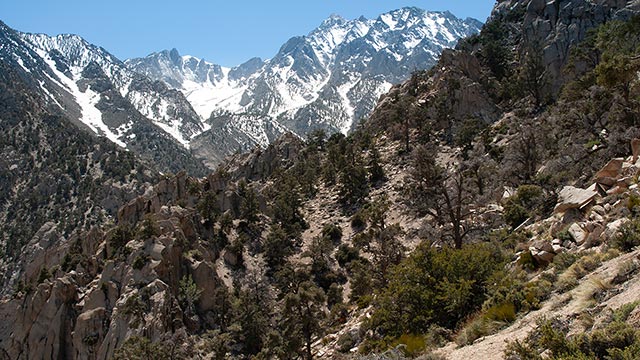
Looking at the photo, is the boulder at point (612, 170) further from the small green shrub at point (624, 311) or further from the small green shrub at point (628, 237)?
the small green shrub at point (624, 311)

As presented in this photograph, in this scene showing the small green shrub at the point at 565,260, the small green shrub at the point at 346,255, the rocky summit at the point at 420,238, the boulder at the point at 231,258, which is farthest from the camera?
the boulder at the point at 231,258

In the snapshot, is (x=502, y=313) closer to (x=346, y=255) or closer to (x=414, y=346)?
(x=414, y=346)

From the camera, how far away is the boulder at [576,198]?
20.5m

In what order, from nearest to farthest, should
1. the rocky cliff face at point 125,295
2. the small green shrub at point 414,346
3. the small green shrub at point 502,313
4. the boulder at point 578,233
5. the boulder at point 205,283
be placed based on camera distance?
the small green shrub at point 502,313, the small green shrub at point 414,346, the boulder at point 578,233, the rocky cliff face at point 125,295, the boulder at point 205,283

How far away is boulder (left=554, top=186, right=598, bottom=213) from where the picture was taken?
2055 centimetres

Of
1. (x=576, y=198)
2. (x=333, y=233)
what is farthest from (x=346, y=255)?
(x=576, y=198)

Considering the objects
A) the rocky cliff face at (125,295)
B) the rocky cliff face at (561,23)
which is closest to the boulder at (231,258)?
the rocky cliff face at (125,295)

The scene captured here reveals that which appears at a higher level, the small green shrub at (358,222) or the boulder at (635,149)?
the small green shrub at (358,222)

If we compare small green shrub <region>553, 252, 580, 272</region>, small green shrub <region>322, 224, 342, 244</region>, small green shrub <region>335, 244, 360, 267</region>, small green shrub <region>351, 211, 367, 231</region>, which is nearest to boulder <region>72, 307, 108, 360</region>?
small green shrub <region>335, 244, 360, 267</region>

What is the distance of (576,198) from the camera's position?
70.3 ft

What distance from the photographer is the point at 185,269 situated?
46.5 m

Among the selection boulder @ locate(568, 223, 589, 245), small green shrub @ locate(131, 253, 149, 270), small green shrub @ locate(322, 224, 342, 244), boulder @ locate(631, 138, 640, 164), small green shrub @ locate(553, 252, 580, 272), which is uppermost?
small green shrub @ locate(131, 253, 149, 270)

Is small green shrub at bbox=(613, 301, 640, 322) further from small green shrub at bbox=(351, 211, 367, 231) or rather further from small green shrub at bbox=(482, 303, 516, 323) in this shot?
small green shrub at bbox=(351, 211, 367, 231)

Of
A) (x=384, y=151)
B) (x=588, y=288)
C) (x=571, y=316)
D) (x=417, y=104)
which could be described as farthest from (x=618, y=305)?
(x=417, y=104)
